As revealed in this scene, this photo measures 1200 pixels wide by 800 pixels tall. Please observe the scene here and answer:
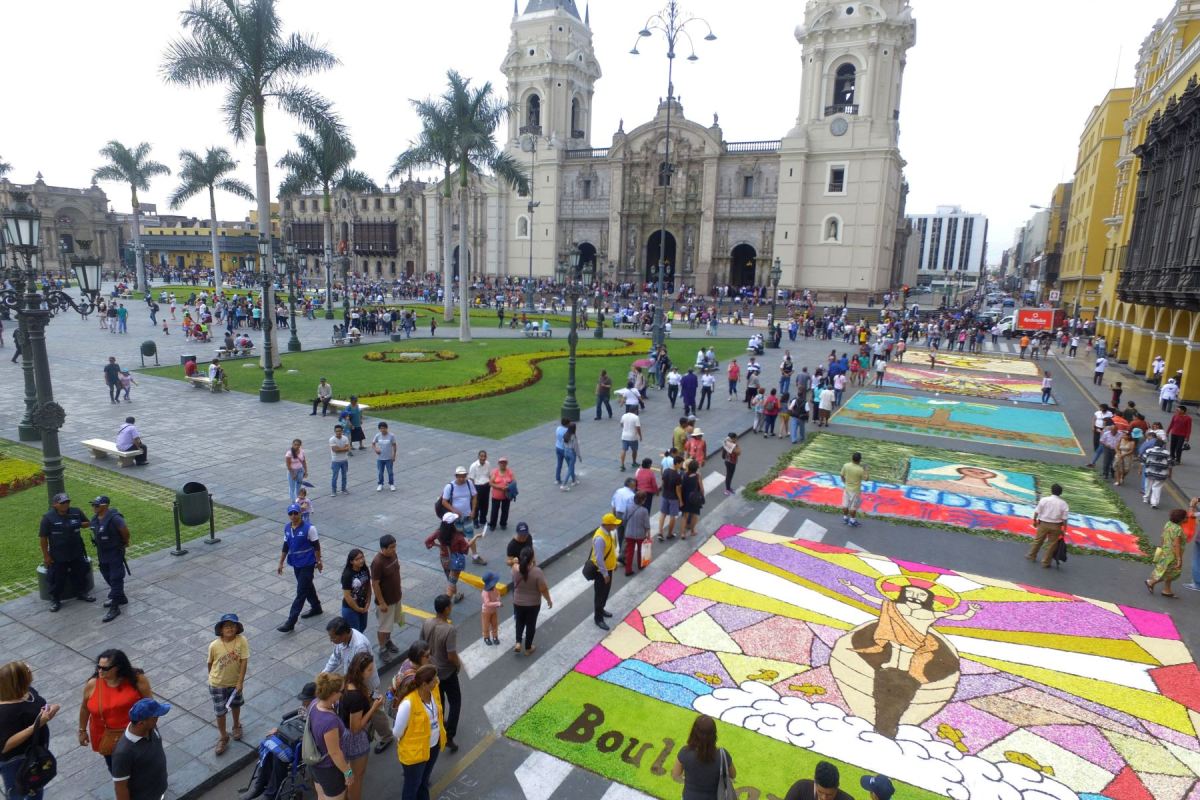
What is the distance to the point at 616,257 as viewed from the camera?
6431 cm

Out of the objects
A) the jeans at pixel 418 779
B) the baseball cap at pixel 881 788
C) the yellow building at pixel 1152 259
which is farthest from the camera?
the yellow building at pixel 1152 259

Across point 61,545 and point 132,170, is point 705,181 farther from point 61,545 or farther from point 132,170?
point 61,545

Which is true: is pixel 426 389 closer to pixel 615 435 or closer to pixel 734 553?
pixel 615 435

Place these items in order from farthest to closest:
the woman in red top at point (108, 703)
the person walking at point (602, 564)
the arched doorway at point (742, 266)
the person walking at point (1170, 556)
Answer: the arched doorway at point (742, 266) → the person walking at point (1170, 556) → the person walking at point (602, 564) → the woman in red top at point (108, 703)

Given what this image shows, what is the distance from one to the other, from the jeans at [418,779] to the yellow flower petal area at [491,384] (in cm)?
1443

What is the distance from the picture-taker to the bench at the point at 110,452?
1341 centimetres

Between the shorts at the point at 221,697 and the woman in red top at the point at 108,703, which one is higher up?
the woman in red top at the point at 108,703

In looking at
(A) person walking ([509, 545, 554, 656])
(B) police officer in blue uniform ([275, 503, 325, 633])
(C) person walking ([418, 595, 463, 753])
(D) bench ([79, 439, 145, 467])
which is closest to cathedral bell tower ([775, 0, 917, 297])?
(D) bench ([79, 439, 145, 467])

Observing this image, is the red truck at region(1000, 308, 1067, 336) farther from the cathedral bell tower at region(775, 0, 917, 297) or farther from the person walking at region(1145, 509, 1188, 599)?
the person walking at region(1145, 509, 1188, 599)

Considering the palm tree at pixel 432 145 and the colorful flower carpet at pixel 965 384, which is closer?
the colorful flower carpet at pixel 965 384

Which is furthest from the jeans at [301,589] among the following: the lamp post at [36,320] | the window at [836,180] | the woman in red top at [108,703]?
the window at [836,180]

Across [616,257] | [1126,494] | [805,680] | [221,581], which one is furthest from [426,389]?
[616,257]

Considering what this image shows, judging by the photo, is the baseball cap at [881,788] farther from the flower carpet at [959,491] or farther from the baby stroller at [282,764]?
the flower carpet at [959,491]

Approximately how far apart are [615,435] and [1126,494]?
36.1 ft
